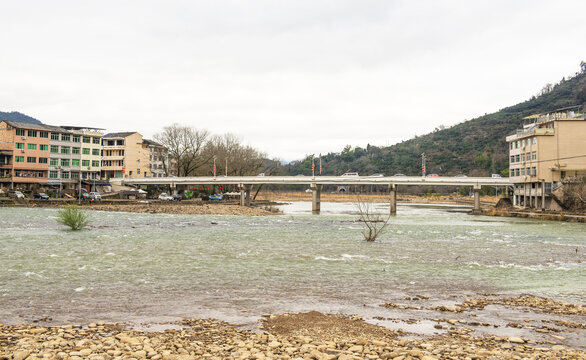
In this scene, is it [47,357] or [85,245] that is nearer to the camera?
[47,357]

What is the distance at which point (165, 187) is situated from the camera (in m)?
116

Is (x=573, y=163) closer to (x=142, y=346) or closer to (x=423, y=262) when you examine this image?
(x=423, y=262)

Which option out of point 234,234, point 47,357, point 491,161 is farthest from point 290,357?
point 491,161

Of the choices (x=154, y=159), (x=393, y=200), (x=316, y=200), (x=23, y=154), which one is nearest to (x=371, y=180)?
(x=393, y=200)

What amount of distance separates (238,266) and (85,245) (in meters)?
11.9

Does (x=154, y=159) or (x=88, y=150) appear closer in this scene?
(x=88, y=150)

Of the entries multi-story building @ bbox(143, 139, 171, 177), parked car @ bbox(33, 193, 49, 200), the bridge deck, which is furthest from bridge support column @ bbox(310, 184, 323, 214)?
multi-story building @ bbox(143, 139, 171, 177)

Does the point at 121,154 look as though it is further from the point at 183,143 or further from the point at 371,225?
the point at 371,225

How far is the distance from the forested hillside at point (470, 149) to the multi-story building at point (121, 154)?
85.8 metres

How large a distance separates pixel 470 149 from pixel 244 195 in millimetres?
104320

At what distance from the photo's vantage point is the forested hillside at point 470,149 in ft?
488

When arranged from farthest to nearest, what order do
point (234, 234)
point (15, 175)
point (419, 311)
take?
1. point (15, 175)
2. point (234, 234)
3. point (419, 311)

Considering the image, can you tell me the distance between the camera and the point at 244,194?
8675 centimetres

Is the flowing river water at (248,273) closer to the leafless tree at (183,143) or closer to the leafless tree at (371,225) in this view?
the leafless tree at (371,225)
